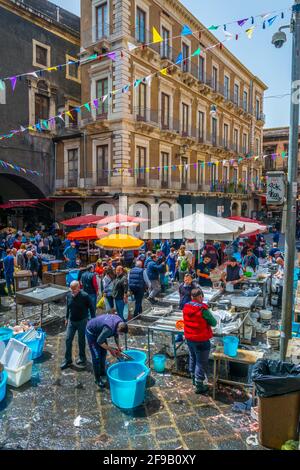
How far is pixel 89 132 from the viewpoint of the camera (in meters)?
20.7

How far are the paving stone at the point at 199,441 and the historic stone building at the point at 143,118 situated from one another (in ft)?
51.6

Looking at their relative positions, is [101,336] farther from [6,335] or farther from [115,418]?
[6,335]

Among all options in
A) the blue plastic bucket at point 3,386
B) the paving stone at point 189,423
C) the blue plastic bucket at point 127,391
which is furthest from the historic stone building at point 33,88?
the paving stone at point 189,423

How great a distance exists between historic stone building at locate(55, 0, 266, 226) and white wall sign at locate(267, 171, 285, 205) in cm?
1358

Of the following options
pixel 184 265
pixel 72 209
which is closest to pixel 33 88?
pixel 72 209

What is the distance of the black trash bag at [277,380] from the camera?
13.2ft

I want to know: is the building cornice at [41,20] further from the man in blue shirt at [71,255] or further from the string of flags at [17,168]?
the man in blue shirt at [71,255]

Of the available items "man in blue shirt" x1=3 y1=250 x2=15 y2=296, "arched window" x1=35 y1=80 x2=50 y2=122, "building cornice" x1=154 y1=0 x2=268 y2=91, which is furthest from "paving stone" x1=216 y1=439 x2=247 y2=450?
"arched window" x1=35 y1=80 x2=50 y2=122

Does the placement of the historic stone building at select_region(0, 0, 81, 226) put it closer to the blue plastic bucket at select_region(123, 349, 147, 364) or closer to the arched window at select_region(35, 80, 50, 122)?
the arched window at select_region(35, 80, 50, 122)

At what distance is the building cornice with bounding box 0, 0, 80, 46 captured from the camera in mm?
19727

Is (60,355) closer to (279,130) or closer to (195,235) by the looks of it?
(195,235)

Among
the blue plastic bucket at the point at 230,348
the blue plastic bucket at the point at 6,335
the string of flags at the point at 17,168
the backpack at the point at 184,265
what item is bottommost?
the blue plastic bucket at the point at 6,335

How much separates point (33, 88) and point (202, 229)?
707 inches
